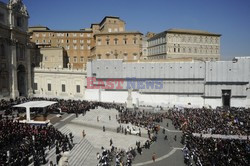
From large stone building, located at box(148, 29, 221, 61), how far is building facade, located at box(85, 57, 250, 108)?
15.1m

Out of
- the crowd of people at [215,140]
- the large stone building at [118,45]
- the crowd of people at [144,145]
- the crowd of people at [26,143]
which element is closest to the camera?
the crowd of people at [26,143]

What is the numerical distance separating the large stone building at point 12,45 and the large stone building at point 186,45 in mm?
34308

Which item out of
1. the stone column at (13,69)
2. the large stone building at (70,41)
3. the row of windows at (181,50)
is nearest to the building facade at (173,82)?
the stone column at (13,69)

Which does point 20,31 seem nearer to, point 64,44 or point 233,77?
point 64,44

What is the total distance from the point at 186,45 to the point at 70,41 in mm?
31993

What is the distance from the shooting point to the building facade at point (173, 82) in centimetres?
4441

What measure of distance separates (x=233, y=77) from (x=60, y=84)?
34.2m

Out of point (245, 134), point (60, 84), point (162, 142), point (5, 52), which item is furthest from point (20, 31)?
point (245, 134)

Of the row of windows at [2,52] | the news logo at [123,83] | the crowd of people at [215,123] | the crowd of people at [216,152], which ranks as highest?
the row of windows at [2,52]

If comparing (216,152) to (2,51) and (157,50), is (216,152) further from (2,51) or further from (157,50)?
(157,50)

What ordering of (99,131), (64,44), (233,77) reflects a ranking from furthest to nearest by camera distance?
(64,44) < (233,77) < (99,131)

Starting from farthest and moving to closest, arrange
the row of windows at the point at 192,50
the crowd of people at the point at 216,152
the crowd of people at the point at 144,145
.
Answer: the row of windows at the point at 192,50 < the crowd of people at the point at 216,152 < the crowd of people at the point at 144,145

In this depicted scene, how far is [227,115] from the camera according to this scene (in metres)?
31.8

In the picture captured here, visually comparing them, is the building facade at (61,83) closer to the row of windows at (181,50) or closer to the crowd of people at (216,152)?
the row of windows at (181,50)
